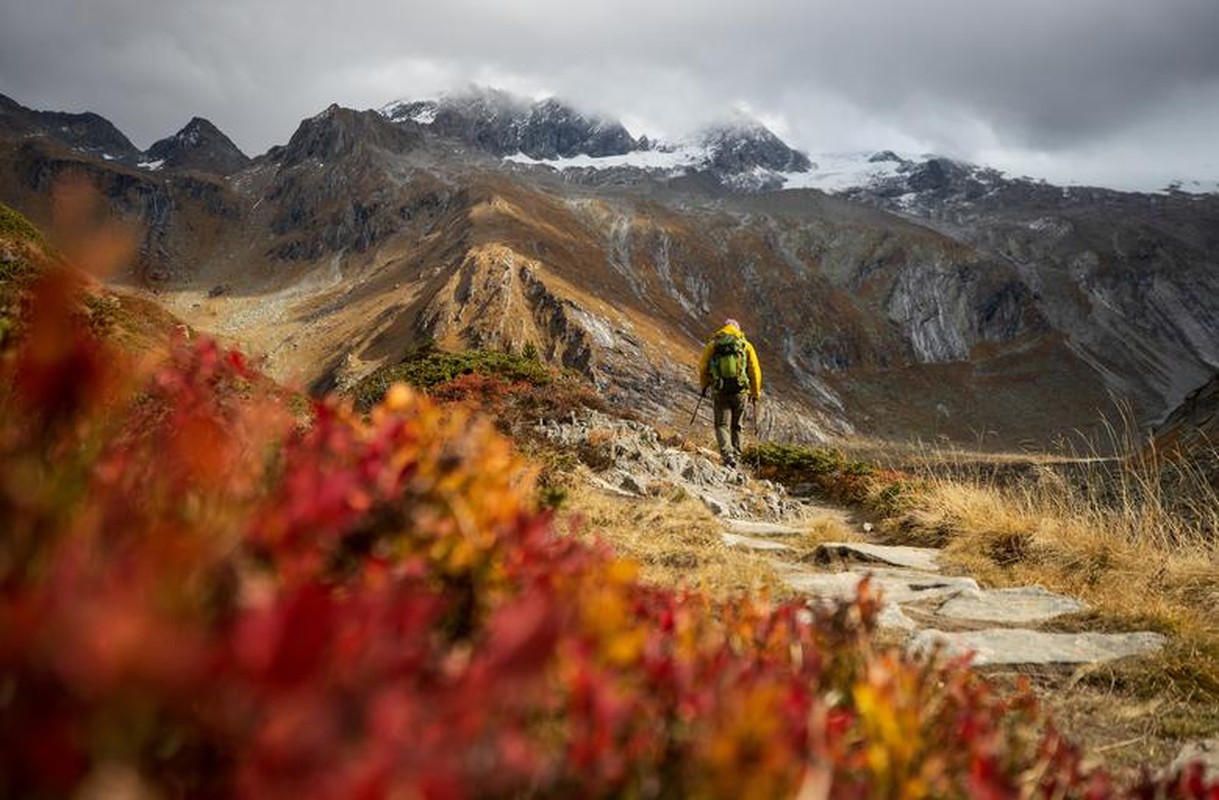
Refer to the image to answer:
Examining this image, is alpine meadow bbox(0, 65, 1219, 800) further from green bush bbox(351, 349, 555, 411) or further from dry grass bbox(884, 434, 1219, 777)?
green bush bbox(351, 349, 555, 411)

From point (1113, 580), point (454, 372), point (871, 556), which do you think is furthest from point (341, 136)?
point (1113, 580)

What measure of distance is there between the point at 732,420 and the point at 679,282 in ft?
290

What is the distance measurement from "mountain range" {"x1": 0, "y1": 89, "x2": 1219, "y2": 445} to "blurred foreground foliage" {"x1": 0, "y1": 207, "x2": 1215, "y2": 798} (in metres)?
58.7

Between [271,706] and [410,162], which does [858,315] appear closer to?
[410,162]

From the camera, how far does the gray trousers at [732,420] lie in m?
15.4

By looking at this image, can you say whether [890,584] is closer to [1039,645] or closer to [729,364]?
[1039,645]

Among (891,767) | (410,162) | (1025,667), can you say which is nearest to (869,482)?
(1025,667)

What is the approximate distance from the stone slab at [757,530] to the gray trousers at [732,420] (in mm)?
5338

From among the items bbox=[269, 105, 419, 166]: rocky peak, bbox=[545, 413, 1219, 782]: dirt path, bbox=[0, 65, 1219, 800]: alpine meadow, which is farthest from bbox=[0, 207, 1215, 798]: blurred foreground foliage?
bbox=[269, 105, 419, 166]: rocky peak

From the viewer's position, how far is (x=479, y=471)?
6.53ft

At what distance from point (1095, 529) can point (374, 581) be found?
25.6 feet

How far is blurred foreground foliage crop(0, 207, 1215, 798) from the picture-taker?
2.43 ft

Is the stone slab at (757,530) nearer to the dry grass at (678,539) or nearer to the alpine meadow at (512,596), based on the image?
the alpine meadow at (512,596)

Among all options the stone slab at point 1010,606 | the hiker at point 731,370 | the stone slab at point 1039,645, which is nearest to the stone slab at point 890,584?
the stone slab at point 1010,606
